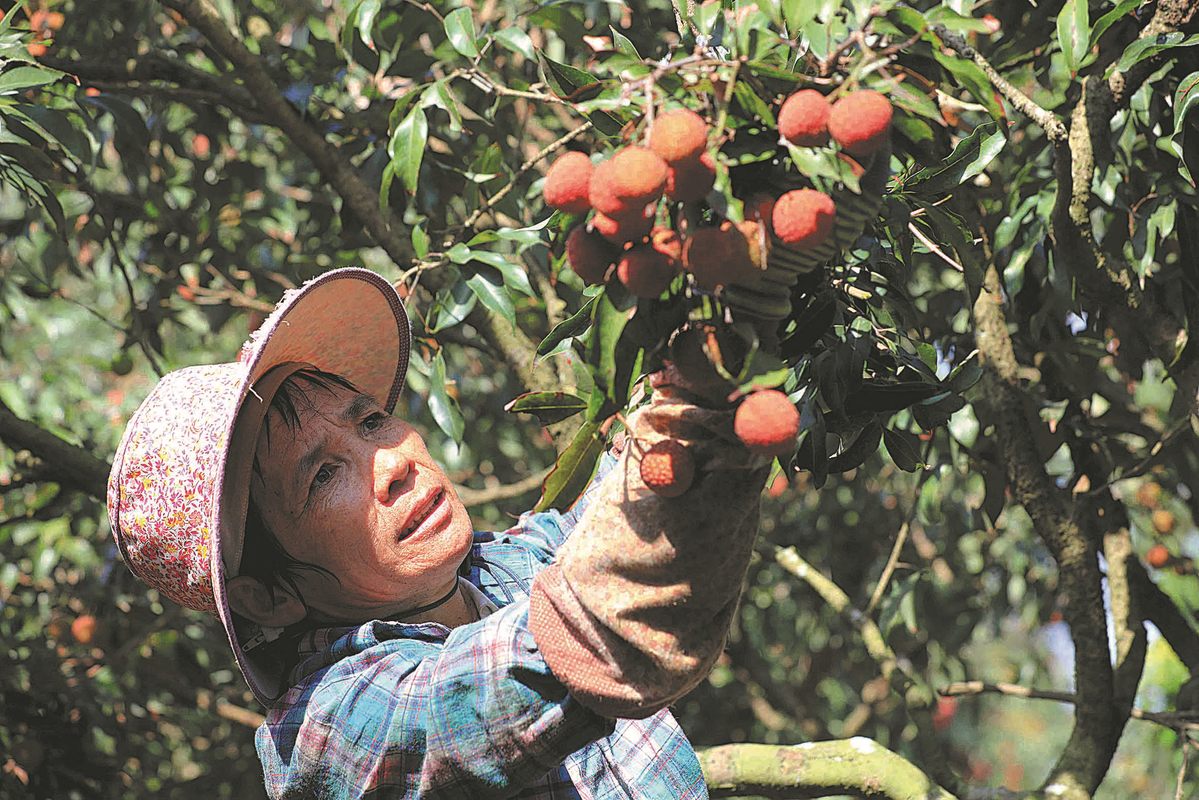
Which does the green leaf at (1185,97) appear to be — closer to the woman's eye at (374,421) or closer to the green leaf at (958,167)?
the green leaf at (958,167)

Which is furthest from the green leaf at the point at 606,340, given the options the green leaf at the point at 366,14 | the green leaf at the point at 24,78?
the green leaf at the point at 366,14

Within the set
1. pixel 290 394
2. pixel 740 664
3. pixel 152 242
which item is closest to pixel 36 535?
pixel 152 242

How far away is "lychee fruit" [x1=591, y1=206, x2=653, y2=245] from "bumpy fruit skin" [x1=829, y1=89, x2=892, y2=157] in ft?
0.46

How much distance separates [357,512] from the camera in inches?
51.4

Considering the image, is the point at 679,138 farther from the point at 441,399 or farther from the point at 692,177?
the point at 441,399

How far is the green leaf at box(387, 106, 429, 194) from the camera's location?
5.76 feet

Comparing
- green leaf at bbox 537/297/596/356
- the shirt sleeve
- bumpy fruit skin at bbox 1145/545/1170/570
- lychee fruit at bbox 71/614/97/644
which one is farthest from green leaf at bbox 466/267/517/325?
bumpy fruit skin at bbox 1145/545/1170/570

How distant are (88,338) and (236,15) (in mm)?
4087

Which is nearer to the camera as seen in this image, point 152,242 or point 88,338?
point 152,242

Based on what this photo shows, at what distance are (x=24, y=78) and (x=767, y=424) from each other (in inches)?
50.4

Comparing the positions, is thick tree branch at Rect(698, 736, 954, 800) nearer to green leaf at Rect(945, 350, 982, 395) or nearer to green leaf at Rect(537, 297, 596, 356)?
green leaf at Rect(945, 350, 982, 395)

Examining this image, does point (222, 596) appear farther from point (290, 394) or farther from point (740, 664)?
point (740, 664)

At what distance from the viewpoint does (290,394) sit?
4.61ft

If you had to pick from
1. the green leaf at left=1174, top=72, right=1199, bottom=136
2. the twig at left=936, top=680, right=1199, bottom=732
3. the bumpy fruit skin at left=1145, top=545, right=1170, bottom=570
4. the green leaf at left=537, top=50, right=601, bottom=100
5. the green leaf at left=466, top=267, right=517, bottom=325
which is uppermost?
the green leaf at left=537, top=50, right=601, bottom=100
